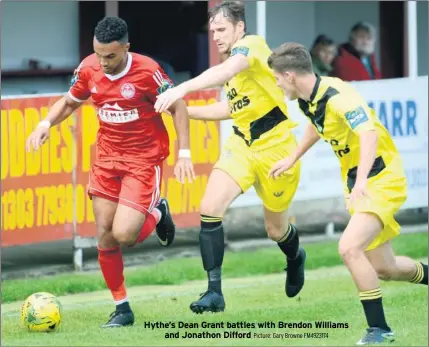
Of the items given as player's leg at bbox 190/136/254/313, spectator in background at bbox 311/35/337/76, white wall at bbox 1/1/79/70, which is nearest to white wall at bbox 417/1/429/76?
spectator in background at bbox 311/35/337/76

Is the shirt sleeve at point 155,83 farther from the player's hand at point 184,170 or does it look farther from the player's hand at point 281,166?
the player's hand at point 281,166

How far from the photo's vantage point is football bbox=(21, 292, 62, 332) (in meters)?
9.67

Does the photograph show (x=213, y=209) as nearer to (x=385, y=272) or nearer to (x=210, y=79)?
(x=210, y=79)

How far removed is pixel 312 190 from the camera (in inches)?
585

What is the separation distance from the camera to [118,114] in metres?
9.84

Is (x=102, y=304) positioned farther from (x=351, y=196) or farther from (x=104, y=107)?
(x=351, y=196)

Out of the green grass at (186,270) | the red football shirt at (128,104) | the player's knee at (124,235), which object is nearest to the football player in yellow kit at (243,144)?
the red football shirt at (128,104)

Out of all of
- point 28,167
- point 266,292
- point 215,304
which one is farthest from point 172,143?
point 215,304

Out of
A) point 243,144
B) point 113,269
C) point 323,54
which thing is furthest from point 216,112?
point 323,54

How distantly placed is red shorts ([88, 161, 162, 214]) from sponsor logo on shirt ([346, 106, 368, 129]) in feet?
6.12

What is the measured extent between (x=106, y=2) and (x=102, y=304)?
696 centimetres

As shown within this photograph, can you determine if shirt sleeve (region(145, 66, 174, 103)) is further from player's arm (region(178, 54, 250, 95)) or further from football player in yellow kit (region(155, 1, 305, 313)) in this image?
football player in yellow kit (region(155, 1, 305, 313))

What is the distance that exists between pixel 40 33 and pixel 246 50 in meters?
7.59

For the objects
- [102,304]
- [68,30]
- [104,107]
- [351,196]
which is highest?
[68,30]
